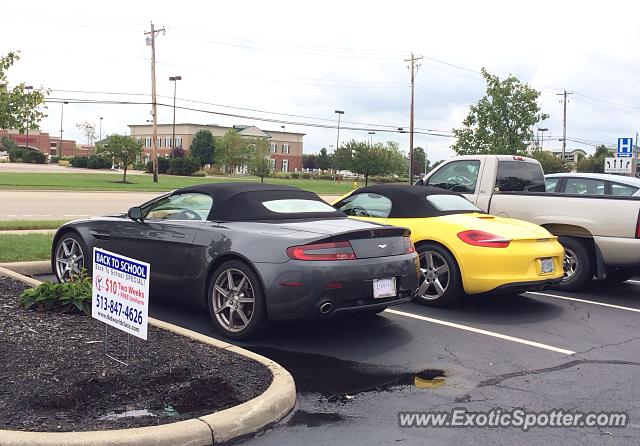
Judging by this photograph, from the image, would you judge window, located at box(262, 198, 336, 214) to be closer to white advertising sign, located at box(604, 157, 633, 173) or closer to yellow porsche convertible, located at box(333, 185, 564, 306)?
yellow porsche convertible, located at box(333, 185, 564, 306)

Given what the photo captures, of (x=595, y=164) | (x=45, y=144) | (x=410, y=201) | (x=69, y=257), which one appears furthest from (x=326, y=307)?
(x=45, y=144)

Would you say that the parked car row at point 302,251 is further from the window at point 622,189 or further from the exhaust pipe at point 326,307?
the window at point 622,189

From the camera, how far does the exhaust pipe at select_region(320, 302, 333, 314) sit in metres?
5.10

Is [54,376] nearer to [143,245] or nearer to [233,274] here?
[233,274]

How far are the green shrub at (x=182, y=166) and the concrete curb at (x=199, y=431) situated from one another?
228 ft

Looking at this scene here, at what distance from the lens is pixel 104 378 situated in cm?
414

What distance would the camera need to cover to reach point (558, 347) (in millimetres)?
5680

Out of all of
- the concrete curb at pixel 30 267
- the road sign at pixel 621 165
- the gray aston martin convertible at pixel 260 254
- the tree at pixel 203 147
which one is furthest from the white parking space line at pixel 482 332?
the tree at pixel 203 147

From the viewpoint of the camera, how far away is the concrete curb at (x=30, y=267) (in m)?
8.03

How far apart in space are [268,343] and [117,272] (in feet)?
5.16

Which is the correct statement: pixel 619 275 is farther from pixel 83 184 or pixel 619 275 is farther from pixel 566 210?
pixel 83 184

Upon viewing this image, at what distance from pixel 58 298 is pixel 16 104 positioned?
3903mm

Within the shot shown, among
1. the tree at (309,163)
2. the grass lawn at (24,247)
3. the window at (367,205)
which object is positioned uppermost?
the tree at (309,163)

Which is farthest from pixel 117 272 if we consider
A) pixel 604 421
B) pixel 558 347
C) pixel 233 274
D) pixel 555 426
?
pixel 558 347
